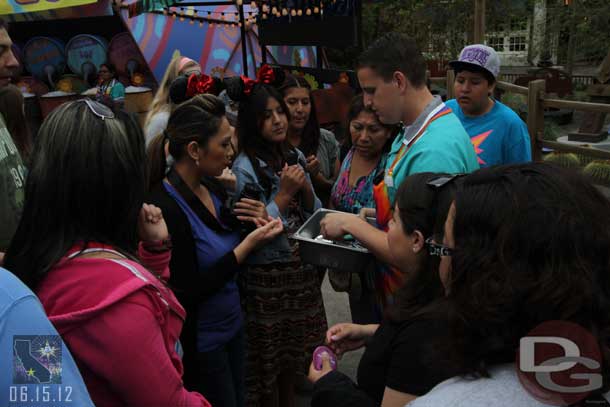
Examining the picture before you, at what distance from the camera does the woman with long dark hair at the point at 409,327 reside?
4.73 feet

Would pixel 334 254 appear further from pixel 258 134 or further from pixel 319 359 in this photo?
pixel 258 134

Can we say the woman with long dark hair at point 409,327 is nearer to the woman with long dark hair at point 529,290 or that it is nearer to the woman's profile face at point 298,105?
the woman with long dark hair at point 529,290

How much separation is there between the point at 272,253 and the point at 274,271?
97mm

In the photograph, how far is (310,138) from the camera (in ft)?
13.3

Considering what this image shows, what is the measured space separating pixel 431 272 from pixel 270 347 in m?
1.55

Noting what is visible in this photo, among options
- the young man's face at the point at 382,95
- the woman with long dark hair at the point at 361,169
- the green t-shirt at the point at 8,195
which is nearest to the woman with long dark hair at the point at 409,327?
the young man's face at the point at 382,95

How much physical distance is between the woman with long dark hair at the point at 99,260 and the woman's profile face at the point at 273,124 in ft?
5.55

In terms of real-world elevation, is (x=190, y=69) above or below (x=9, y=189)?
above

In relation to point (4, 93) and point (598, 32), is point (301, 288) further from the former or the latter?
point (598, 32)

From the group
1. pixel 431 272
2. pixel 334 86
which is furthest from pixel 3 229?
pixel 334 86

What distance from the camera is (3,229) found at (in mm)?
2334

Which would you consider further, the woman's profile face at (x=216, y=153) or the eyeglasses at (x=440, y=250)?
the woman's profile face at (x=216, y=153)

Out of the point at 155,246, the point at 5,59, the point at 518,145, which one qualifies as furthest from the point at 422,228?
the point at 518,145

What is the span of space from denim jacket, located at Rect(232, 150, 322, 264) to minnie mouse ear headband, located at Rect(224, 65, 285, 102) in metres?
0.37
